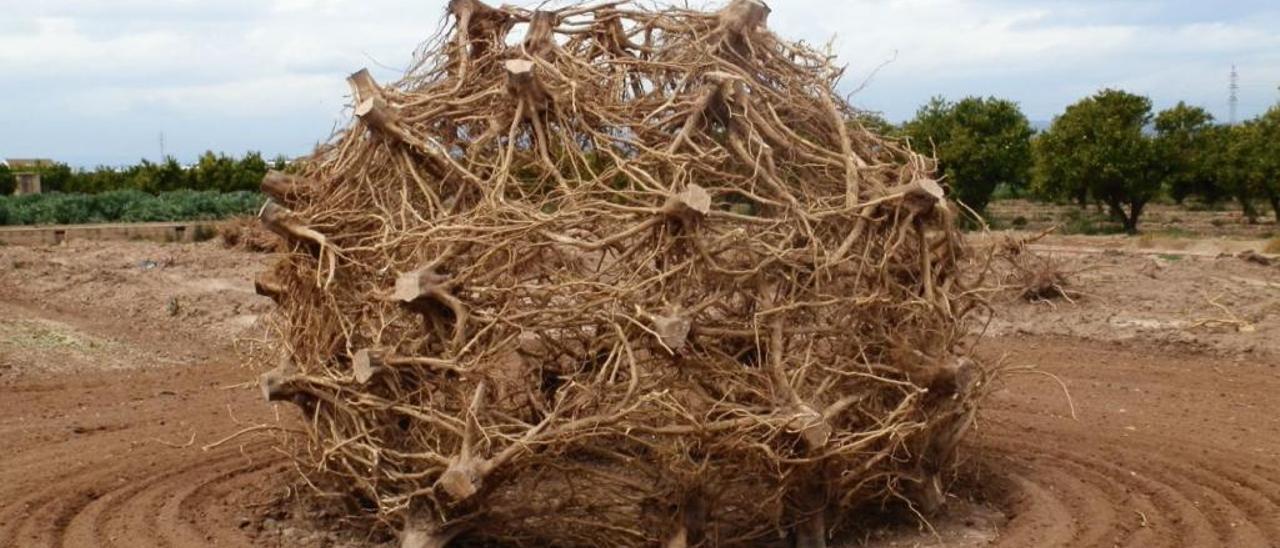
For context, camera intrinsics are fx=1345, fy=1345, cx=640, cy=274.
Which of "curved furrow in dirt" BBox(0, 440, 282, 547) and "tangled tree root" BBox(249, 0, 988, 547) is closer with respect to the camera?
"tangled tree root" BBox(249, 0, 988, 547)

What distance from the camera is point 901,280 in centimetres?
676

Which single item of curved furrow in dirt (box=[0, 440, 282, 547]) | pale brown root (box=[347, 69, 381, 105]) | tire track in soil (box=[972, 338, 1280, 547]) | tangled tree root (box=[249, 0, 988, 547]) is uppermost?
pale brown root (box=[347, 69, 381, 105])

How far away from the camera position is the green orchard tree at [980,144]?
34.2 metres

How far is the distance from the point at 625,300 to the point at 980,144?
30493 millimetres

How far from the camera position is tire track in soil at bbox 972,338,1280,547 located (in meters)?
7.19

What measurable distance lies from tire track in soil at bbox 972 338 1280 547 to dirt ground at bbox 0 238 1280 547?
2cm

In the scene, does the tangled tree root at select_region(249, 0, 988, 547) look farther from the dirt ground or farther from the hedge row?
the hedge row

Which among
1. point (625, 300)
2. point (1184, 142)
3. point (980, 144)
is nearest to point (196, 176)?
point (980, 144)

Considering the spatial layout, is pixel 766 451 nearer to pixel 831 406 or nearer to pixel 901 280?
pixel 831 406

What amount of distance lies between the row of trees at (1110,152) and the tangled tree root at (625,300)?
2356 cm

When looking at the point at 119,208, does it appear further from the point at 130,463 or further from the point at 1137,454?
the point at 1137,454

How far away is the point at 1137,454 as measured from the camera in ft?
29.0

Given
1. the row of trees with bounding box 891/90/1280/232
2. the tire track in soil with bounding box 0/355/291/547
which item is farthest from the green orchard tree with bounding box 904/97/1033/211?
the tire track in soil with bounding box 0/355/291/547

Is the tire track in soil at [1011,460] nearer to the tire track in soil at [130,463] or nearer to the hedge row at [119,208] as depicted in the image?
the tire track in soil at [130,463]
